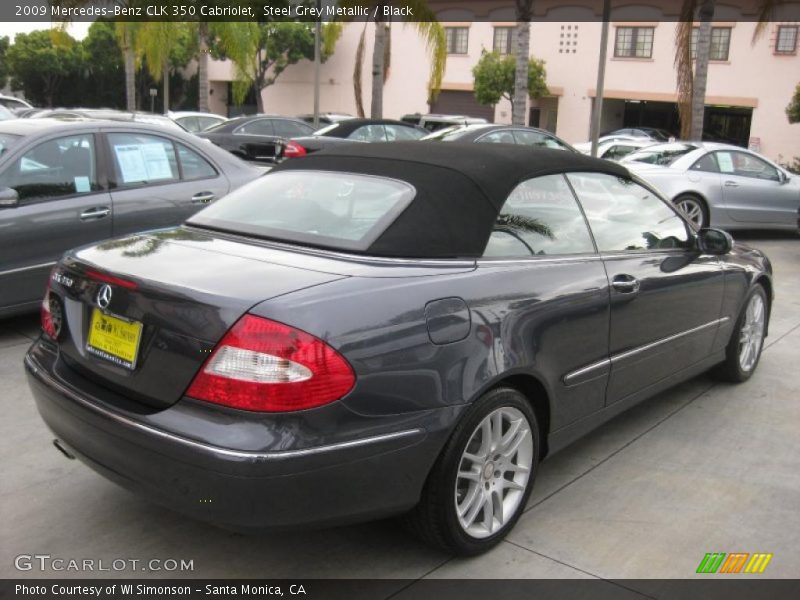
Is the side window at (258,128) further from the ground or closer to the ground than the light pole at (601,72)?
closer to the ground

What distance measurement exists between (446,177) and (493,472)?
1.20m

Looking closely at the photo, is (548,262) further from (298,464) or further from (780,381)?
(780,381)

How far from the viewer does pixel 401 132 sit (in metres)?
15.2

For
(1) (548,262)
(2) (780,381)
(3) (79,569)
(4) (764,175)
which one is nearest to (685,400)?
(2) (780,381)

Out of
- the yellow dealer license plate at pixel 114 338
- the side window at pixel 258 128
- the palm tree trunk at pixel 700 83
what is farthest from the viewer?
the palm tree trunk at pixel 700 83

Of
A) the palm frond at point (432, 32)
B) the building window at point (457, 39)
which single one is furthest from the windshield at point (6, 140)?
the building window at point (457, 39)

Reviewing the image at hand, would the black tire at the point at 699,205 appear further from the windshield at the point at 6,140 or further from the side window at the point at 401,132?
the windshield at the point at 6,140

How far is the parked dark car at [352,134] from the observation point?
13.4 m

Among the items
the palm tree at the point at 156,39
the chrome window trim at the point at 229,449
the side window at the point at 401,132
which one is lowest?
the chrome window trim at the point at 229,449

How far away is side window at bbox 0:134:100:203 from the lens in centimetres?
551

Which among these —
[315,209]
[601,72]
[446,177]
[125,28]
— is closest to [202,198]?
[315,209]

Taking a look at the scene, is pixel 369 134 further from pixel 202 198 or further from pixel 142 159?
pixel 142 159

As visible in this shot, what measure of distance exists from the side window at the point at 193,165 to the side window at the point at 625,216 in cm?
359

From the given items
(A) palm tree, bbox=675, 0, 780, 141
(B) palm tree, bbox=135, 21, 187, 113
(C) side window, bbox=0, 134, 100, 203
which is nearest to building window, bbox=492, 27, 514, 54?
(B) palm tree, bbox=135, 21, 187, 113
